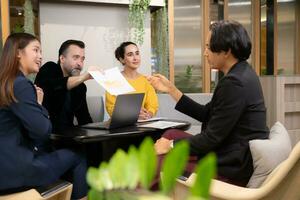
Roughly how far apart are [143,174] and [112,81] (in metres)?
1.90

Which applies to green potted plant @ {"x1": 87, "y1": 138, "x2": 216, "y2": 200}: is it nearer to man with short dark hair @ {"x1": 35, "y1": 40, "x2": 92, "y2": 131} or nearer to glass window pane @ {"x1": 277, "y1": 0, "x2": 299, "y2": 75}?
man with short dark hair @ {"x1": 35, "y1": 40, "x2": 92, "y2": 131}

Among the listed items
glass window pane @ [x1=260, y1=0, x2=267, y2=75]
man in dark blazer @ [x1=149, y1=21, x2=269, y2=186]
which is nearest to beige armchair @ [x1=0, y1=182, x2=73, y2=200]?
man in dark blazer @ [x1=149, y1=21, x2=269, y2=186]

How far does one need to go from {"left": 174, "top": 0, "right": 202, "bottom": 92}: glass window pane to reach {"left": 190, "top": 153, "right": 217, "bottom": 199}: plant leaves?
489cm

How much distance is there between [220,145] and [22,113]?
101 cm

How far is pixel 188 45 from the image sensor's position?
5.34 metres

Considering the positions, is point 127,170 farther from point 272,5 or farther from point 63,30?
point 272,5

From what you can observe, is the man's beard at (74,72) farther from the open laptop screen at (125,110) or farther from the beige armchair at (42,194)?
the beige armchair at (42,194)

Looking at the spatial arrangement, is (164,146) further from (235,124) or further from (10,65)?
(10,65)

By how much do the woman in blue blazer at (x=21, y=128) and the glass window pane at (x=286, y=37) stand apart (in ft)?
18.2

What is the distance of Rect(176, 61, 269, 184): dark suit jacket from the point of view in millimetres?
1623

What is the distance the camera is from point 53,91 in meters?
2.55

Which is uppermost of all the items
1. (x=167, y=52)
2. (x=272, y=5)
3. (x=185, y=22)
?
(x=272, y=5)

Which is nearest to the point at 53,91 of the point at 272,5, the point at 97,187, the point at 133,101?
the point at 133,101

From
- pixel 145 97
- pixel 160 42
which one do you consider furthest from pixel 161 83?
pixel 160 42
